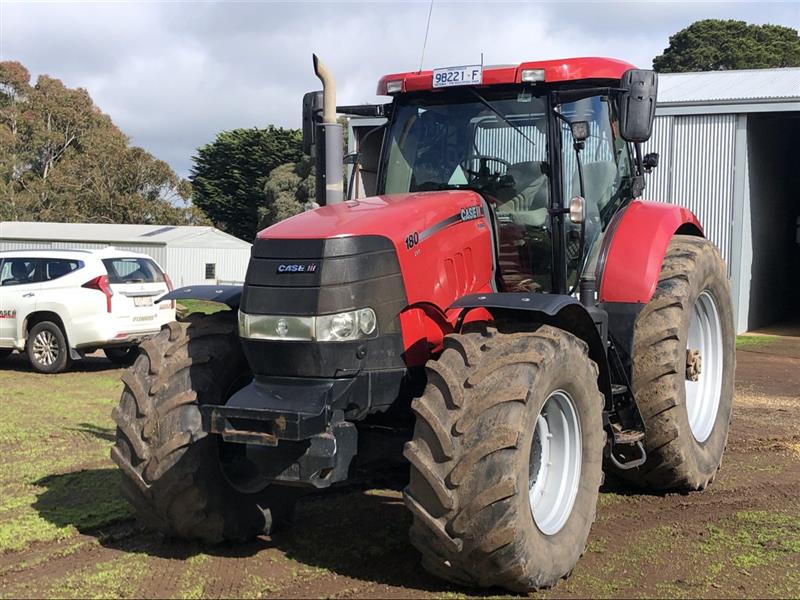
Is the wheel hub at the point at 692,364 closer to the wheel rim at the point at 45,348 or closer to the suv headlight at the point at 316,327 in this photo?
the suv headlight at the point at 316,327

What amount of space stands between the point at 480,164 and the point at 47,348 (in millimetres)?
9316

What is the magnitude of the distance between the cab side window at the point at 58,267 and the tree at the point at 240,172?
38457mm

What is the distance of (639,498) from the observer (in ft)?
20.1

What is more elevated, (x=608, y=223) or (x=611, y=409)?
(x=608, y=223)

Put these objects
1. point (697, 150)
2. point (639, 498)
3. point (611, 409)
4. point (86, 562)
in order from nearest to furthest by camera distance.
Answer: point (86, 562), point (611, 409), point (639, 498), point (697, 150)

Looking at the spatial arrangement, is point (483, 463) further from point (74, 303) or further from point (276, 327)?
point (74, 303)

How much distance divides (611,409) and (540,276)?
0.89 metres

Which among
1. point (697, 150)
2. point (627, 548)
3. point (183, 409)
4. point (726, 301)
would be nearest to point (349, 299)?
point (183, 409)

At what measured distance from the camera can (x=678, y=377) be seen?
18.9 feet

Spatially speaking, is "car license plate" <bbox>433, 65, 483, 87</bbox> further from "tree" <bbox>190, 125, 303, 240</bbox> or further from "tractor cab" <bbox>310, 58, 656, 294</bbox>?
"tree" <bbox>190, 125, 303, 240</bbox>

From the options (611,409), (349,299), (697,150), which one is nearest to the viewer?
(349,299)

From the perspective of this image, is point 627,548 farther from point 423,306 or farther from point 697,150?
point 697,150

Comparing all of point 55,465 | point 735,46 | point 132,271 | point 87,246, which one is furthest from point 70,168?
point 55,465

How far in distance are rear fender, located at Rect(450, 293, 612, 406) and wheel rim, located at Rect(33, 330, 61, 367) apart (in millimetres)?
9557
